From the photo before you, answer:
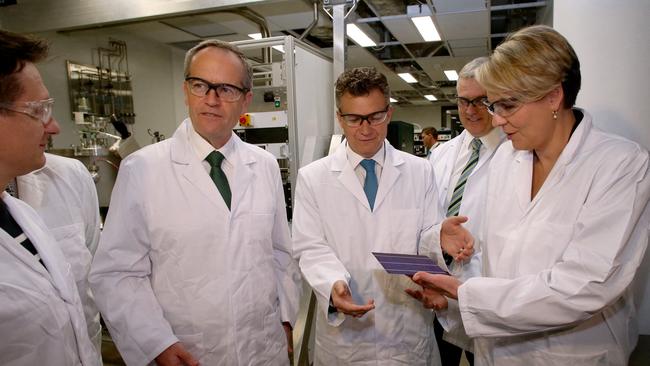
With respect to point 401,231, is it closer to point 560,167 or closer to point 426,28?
point 560,167

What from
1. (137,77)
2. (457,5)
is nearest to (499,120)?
(457,5)

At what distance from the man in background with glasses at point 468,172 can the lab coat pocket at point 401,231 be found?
23cm

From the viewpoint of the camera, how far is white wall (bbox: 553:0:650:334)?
1.16 meters

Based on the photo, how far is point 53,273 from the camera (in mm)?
912

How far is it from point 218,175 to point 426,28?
177 inches

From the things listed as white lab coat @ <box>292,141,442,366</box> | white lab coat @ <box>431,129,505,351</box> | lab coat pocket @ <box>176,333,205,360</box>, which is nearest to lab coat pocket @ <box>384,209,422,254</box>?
white lab coat @ <box>292,141,442,366</box>

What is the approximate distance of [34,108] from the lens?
0.87m

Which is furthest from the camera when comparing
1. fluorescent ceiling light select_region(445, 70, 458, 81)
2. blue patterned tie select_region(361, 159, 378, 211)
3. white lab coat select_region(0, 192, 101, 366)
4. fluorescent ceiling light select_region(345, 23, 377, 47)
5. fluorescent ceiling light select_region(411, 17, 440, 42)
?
fluorescent ceiling light select_region(445, 70, 458, 81)

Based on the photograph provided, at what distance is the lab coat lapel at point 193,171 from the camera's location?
1.27m

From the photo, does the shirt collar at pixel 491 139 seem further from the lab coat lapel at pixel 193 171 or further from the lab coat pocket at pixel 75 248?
the lab coat pocket at pixel 75 248

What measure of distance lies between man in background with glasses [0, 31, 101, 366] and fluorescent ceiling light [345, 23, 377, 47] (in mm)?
4306

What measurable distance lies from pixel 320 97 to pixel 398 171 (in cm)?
151

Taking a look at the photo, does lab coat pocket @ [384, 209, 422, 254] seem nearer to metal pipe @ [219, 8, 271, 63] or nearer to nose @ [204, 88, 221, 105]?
nose @ [204, 88, 221, 105]

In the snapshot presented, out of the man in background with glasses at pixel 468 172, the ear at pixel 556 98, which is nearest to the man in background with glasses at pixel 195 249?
the man in background with glasses at pixel 468 172
